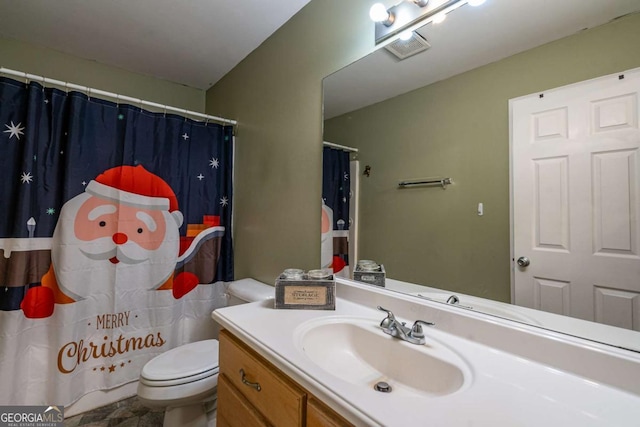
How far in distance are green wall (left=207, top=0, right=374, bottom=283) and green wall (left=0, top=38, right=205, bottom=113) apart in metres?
0.62

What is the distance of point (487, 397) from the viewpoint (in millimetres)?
547

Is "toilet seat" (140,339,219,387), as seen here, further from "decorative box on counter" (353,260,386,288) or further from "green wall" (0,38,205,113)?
"green wall" (0,38,205,113)

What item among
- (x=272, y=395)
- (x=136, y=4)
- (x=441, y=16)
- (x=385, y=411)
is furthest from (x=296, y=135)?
(x=385, y=411)

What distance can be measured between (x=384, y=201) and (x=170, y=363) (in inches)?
49.8

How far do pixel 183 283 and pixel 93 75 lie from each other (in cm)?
166

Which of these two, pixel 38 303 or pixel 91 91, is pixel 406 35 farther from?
pixel 38 303

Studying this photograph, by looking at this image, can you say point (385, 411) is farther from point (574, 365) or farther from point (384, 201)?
point (384, 201)

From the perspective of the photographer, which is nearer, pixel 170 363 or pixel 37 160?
pixel 170 363

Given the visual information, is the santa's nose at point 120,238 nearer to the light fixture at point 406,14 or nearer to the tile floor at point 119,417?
the tile floor at point 119,417

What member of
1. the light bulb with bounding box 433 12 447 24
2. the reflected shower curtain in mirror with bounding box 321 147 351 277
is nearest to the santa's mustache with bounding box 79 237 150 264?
the reflected shower curtain in mirror with bounding box 321 147 351 277

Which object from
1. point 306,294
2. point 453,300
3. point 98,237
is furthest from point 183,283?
point 453,300

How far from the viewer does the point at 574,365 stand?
2.14 feet

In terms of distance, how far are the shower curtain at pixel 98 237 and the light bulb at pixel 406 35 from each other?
1.39 m

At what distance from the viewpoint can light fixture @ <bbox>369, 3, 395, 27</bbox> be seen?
108cm
